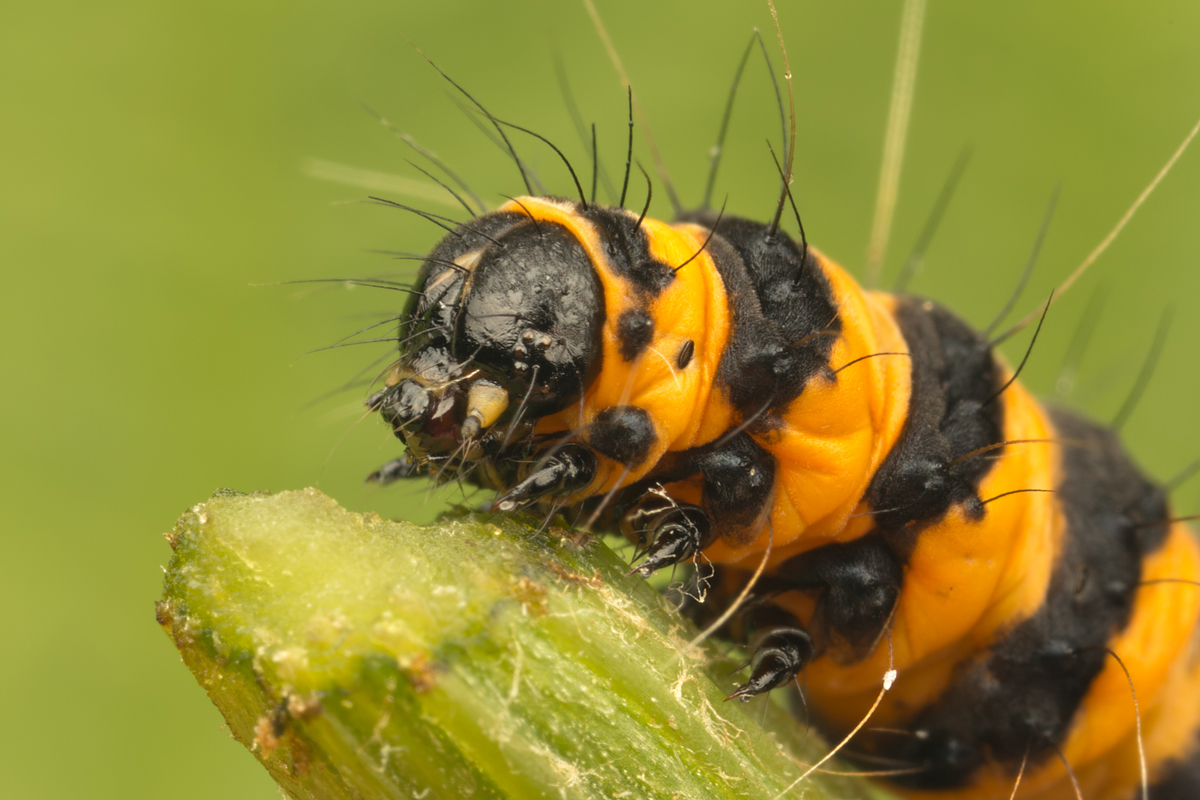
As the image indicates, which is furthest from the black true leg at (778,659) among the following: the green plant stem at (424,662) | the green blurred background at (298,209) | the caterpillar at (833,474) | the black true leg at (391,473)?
the green blurred background at (298,209)

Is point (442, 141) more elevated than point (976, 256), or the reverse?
point (442, 141)

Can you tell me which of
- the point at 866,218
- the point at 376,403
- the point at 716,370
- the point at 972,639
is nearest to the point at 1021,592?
the point at 972,639

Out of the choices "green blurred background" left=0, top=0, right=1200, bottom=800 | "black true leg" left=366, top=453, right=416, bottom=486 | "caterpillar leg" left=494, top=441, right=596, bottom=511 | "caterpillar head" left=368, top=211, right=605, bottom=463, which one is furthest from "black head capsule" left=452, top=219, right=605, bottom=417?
"green blurred background" left=0, top=0, right=1200, bottom=800

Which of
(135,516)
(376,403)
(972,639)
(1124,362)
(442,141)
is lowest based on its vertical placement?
(1124,362)

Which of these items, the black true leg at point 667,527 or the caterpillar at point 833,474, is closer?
the caterpillar at point 833,474

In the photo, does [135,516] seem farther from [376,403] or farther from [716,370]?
[716,370]

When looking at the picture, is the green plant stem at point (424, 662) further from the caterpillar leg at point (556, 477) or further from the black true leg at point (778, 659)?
the black true leg at point (778, 659)
